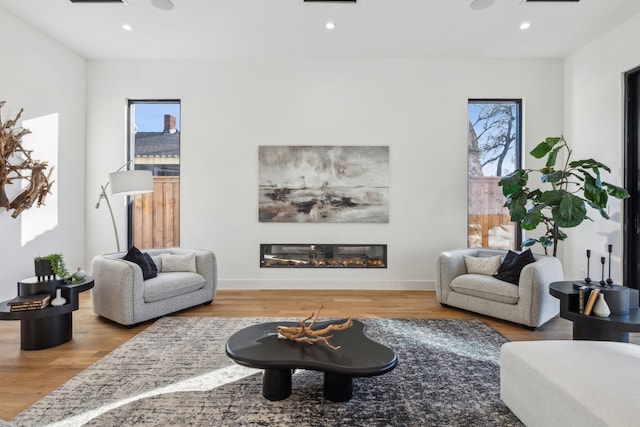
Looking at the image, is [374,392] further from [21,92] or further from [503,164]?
[21,92]

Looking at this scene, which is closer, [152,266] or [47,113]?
[152,266]

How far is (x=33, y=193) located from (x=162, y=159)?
1.65 meters

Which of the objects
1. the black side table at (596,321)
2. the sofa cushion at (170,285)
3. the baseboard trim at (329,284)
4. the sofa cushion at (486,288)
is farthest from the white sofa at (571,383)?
the sofa cushion at (170,285)

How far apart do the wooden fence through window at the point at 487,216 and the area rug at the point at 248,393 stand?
2353 mm

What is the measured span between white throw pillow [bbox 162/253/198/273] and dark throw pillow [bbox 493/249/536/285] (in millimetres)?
3589

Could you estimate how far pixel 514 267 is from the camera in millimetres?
3707

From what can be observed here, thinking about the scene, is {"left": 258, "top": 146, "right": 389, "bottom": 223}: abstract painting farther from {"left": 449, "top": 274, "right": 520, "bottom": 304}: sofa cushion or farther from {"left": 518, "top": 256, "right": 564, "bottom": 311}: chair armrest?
{"left": 518, "top": 256, "right": 564, "bottom": 311}: chair armrest

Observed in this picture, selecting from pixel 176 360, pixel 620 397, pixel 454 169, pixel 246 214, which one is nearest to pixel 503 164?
pixel 454 169

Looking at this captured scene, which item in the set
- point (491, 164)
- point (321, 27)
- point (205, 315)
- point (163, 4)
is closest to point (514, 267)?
point (491, 164)

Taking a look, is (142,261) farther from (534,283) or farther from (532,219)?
(532,219)

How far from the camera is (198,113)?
16.6 feet

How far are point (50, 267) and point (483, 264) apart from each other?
454 centimetres

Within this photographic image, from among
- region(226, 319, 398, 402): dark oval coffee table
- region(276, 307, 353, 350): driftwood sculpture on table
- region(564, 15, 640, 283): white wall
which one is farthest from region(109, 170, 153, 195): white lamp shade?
region(564, 15, 640, 283): white wall

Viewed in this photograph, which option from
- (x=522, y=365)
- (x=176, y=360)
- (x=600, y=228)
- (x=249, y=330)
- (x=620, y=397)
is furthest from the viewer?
(x=600, y=228)
